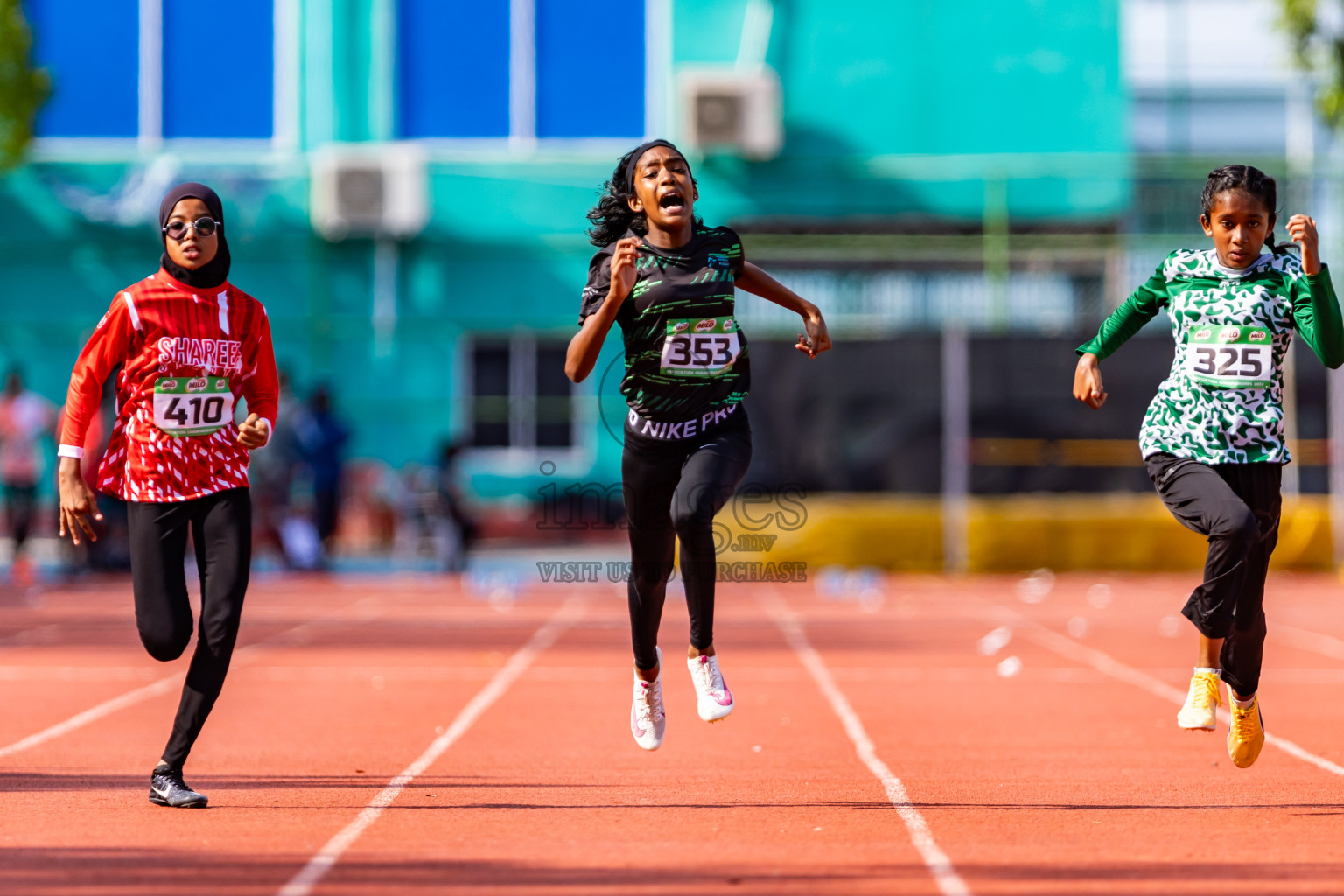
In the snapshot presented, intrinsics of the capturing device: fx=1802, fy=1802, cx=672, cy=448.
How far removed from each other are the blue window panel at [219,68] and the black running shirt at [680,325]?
2134 cm

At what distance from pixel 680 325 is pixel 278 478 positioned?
14.0m

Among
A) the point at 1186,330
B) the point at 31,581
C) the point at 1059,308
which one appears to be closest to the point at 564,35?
the point at 1059,308

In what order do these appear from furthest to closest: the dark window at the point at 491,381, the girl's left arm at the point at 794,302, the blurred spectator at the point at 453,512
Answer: the dark window at the point at 491,381 → the blurred spectator at the point at 453,512 → the girl's left arm at the point at 794,302

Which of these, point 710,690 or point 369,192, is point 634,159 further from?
point 369,192

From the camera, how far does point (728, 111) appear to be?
1024 inches

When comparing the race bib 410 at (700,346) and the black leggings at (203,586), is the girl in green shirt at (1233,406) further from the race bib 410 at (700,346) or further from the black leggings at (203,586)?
the black leggings at (203,586)

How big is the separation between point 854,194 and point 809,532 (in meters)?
8.49

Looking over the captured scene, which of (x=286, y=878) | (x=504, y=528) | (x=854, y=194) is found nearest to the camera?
(x=286, y=878)

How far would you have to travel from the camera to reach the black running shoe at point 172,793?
20.3 feet

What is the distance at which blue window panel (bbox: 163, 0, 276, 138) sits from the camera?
87.5 ft

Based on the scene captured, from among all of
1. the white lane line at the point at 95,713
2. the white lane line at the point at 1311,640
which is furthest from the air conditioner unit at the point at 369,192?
the white lane line at the point at 95,713

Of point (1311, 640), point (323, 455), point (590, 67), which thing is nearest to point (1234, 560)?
point (1311, 640)

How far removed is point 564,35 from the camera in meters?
26.8

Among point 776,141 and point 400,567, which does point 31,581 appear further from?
point 776,141
